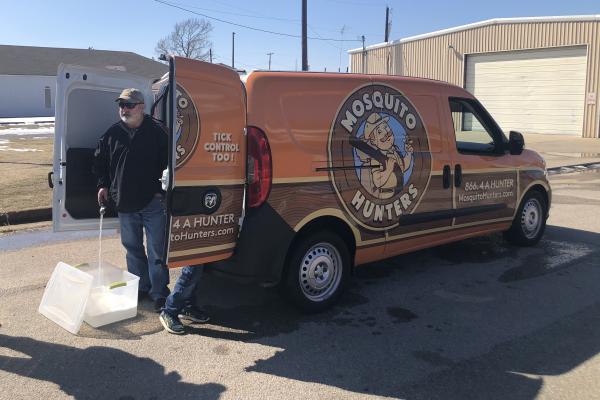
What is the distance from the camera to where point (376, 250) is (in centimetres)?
500


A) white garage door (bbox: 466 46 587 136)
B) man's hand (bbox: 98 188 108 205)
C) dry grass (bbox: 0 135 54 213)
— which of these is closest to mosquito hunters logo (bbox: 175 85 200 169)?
man's hand (bbox: 98 188 108 205)

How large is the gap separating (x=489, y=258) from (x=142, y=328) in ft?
13.0

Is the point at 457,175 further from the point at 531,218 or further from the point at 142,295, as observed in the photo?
the point at 142,295

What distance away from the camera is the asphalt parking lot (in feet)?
11.2

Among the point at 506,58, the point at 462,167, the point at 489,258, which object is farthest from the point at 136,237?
the point at 506,58

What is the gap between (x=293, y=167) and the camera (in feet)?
13.7

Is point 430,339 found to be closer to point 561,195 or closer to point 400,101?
point 400,101

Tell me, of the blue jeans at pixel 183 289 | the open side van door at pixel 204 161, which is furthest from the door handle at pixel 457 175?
the blue jeans at pixel 183 289

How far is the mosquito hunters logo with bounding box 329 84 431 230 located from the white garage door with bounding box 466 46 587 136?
2278cm

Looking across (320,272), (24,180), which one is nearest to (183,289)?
(320,272)

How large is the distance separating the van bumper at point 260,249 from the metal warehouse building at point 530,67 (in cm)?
2393

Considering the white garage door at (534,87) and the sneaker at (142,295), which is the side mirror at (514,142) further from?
the white garage door at (534,87)

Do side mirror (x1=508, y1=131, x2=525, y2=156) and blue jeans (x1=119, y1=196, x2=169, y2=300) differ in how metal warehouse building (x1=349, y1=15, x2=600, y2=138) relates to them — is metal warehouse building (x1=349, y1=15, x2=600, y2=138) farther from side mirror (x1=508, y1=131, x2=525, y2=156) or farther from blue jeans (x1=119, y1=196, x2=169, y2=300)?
blue jeans (x1=119, y1=196, x2=169, y2=300)

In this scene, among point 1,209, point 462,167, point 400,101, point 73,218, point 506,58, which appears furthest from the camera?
point 506,58
